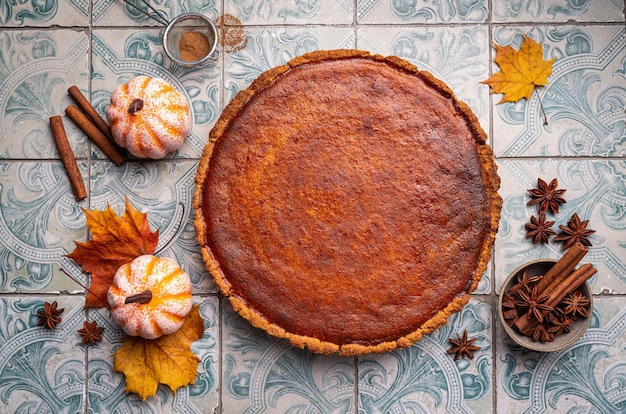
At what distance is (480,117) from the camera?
9.71ft

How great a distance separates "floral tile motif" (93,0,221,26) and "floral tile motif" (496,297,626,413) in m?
2.16

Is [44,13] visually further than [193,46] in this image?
Yes

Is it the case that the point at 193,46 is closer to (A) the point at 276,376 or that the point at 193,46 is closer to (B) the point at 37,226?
(B) the point at 37,226

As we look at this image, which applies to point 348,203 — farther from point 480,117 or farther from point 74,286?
point 74,286

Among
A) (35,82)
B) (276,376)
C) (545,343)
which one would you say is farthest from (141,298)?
(545,343)

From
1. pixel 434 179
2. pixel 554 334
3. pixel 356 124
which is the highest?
pixel 356 124

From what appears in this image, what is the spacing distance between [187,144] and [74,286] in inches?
35.4

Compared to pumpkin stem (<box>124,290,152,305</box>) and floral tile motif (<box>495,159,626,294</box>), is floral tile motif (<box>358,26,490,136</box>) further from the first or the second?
pumpkin stem (<box>124,290,152,305</box>)

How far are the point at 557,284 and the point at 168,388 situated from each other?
1901 millimetres

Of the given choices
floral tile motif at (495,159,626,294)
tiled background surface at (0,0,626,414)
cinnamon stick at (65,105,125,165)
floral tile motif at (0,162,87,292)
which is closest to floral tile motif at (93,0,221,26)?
tiled background surface at (0,0,626,414)

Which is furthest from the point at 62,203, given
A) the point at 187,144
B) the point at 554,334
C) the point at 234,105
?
the point at 554,334

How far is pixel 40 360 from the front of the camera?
2994mm

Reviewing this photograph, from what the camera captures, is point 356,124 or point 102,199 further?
point 102,199

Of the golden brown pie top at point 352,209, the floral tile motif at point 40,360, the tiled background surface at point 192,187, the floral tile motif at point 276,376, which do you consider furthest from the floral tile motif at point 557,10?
the floral tile motif at point 40,360
